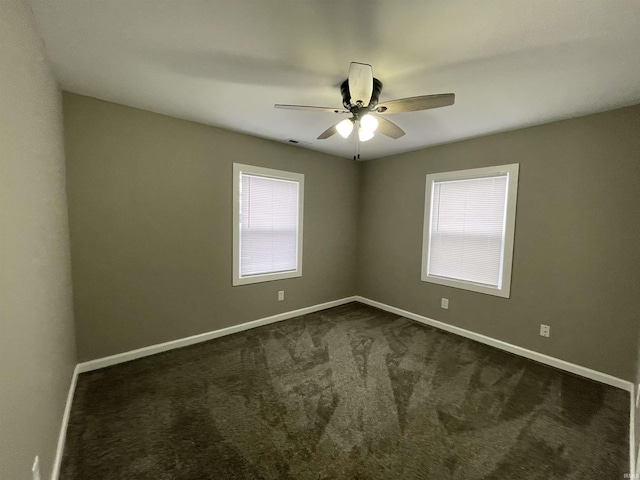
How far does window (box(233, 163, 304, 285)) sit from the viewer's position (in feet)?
10.6

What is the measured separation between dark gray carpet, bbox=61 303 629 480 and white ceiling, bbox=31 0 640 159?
7.77ft

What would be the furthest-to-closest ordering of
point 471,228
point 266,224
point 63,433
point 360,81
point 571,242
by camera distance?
point 266,224 → point 471,228 → point 571,242 → point 63,433 → point 360,81

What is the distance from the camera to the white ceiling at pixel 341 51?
1290 millimetres

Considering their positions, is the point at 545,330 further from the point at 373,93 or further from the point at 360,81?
the point at 360,81

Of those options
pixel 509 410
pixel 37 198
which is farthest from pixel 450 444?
pixel 37 198

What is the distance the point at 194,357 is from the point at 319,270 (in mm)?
2027

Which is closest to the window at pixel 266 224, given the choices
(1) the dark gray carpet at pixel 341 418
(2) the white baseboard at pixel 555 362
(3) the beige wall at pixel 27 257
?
(1) the dark gray carpet at pixel 341 418

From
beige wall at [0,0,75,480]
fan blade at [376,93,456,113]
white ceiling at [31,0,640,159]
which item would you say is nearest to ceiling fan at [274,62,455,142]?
fan blade at [376,93,456,113]

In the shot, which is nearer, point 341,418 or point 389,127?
point 341,418

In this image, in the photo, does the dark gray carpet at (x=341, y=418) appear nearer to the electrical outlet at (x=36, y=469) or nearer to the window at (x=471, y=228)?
the electrical outlet at (x=36, y=469)

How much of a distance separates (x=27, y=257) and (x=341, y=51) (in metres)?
1.87

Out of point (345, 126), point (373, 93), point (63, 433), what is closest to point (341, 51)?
point (373, 93)

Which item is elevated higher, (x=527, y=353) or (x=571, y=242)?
(x=571, y=242)

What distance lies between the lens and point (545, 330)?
2.68 meters
